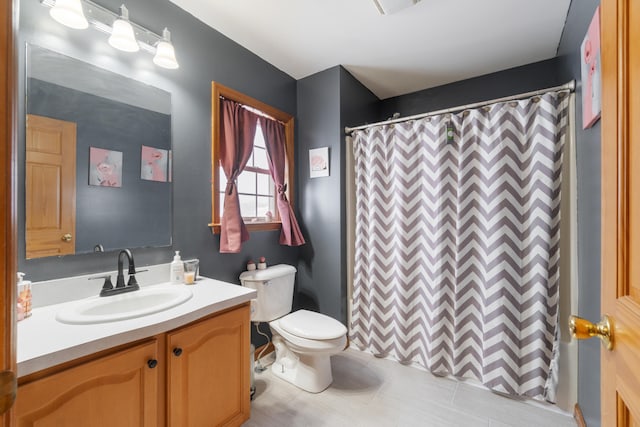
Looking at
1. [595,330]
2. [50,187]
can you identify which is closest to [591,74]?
[595,330]

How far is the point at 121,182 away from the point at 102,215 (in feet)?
0.62

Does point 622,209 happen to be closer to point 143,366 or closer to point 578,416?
point 143,366

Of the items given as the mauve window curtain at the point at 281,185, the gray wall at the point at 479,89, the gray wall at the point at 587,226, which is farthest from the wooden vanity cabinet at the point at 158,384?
the gray wall at the point at 479,89

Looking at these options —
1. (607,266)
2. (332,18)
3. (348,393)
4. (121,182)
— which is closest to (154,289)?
(121,182)

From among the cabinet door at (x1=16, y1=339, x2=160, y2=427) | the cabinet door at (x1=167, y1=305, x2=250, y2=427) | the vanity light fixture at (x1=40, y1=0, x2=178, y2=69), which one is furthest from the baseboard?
the vanity light fixture at (x1=40, y1=0, x2=178, y2=69)

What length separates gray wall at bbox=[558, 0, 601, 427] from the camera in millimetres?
1157

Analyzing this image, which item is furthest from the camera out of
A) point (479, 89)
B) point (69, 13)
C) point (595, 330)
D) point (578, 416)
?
point (479, 89)

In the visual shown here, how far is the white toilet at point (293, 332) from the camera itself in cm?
164

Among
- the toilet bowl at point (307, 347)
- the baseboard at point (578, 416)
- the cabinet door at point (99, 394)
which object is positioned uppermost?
the cabinet door at point (99, 394)

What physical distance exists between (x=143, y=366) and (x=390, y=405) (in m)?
1.40

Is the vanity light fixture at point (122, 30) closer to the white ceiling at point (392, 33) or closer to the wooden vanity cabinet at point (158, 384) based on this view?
the white ceiling at point (392, 33)

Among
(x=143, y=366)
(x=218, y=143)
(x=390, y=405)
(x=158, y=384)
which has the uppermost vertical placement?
(x=218, y=143)

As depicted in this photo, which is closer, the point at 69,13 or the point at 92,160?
the point at 69,13

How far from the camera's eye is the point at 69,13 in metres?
1.12
